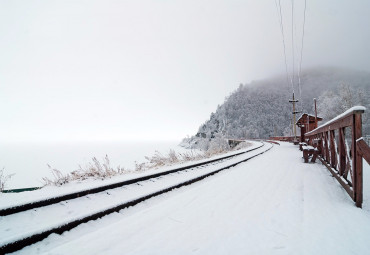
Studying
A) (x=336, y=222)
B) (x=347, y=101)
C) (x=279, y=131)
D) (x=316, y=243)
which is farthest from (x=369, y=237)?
(x=279, y=131)

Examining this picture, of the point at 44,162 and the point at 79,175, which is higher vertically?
the point at 79,175

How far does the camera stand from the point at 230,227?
3059mm

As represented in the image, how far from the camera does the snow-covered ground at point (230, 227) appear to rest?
252cm

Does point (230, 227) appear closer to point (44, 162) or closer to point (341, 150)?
point (341, 150)

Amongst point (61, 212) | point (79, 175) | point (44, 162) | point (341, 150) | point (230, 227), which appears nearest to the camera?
point (230, 227)

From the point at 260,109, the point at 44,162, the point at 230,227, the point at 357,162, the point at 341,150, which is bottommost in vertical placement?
the point at 44,162

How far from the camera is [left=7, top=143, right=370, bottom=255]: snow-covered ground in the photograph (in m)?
2.52

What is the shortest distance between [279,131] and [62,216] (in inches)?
5863

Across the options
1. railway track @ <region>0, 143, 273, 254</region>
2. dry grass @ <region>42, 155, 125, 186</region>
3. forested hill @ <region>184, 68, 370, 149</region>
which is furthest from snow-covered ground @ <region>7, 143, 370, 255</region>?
forested hill @ <region>184, 68, 370, 149</region>

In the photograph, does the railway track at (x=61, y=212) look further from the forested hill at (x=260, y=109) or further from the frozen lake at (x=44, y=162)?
the forested hill at (x=260, y=109)

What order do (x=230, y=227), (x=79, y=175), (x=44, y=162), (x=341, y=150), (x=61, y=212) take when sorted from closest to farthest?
(x=230, y=227) → (x=61, y=212) → (x=341, y=150) → (x=79, y=175) → (x=44, y=162)

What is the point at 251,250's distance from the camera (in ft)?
7.98

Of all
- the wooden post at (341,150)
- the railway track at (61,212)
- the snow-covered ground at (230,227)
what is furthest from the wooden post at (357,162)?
the railway track at (61,212)

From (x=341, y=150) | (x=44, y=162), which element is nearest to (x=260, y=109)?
(x=44, y=162)
